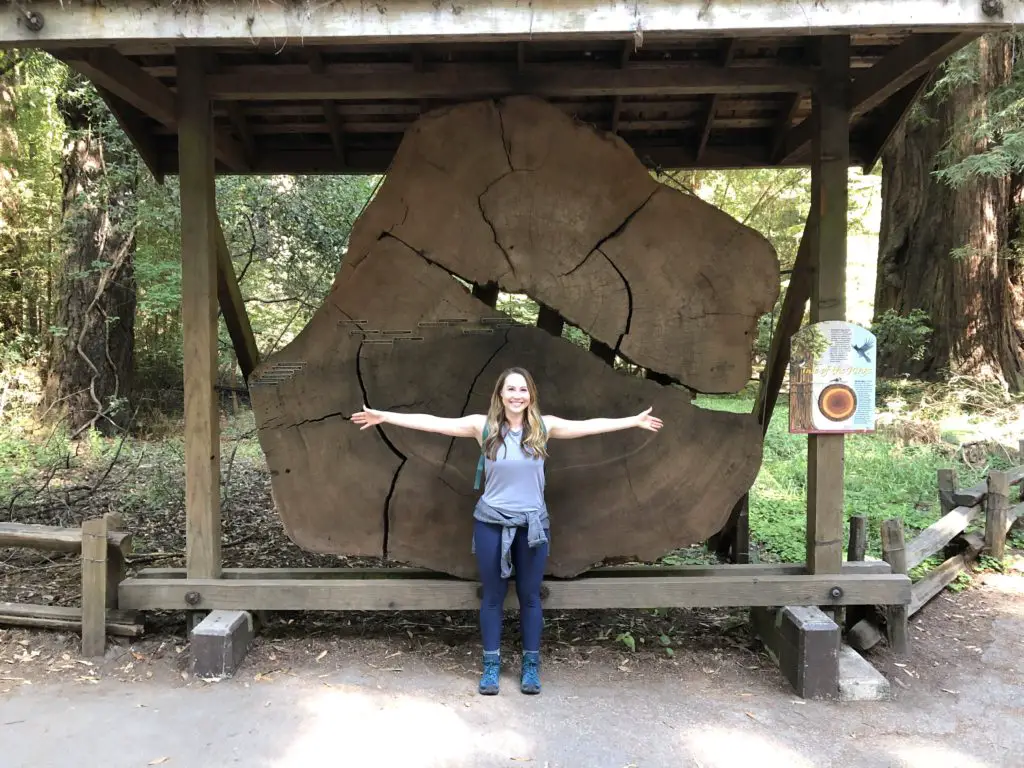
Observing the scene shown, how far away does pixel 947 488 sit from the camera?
→ 17.9 ft

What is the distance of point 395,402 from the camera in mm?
3477

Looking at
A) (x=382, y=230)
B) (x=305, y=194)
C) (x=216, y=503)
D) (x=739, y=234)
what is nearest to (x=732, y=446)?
(x=739, y=234)

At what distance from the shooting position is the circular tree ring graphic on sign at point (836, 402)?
3.34 m

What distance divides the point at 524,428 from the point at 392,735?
4.46ft

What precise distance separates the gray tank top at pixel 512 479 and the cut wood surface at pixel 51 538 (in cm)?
193

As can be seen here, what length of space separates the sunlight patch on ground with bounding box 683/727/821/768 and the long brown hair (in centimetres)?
131

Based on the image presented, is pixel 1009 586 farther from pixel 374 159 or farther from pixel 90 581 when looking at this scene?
pixel 90 581

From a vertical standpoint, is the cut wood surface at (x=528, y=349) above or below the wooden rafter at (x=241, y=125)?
below

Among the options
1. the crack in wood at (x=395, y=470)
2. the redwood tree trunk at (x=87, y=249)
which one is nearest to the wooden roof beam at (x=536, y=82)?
the crack in wood at (x=395, y=470)

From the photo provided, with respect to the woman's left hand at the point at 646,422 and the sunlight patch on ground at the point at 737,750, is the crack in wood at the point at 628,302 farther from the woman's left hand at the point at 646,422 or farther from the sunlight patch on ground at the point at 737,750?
the sunlight patch on ground at the point at 737,750

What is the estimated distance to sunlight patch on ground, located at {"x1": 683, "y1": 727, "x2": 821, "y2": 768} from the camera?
8.60 feet

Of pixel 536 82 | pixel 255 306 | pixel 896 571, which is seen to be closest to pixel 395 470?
pixel 536 82

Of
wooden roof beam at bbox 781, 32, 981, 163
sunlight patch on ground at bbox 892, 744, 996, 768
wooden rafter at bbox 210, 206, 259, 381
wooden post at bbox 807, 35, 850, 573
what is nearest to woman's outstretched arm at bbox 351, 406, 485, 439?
wooden rafter at bbox 210, 206, 259, 381

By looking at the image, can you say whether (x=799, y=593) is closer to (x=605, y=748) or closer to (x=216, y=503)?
(x=605, y=748)
